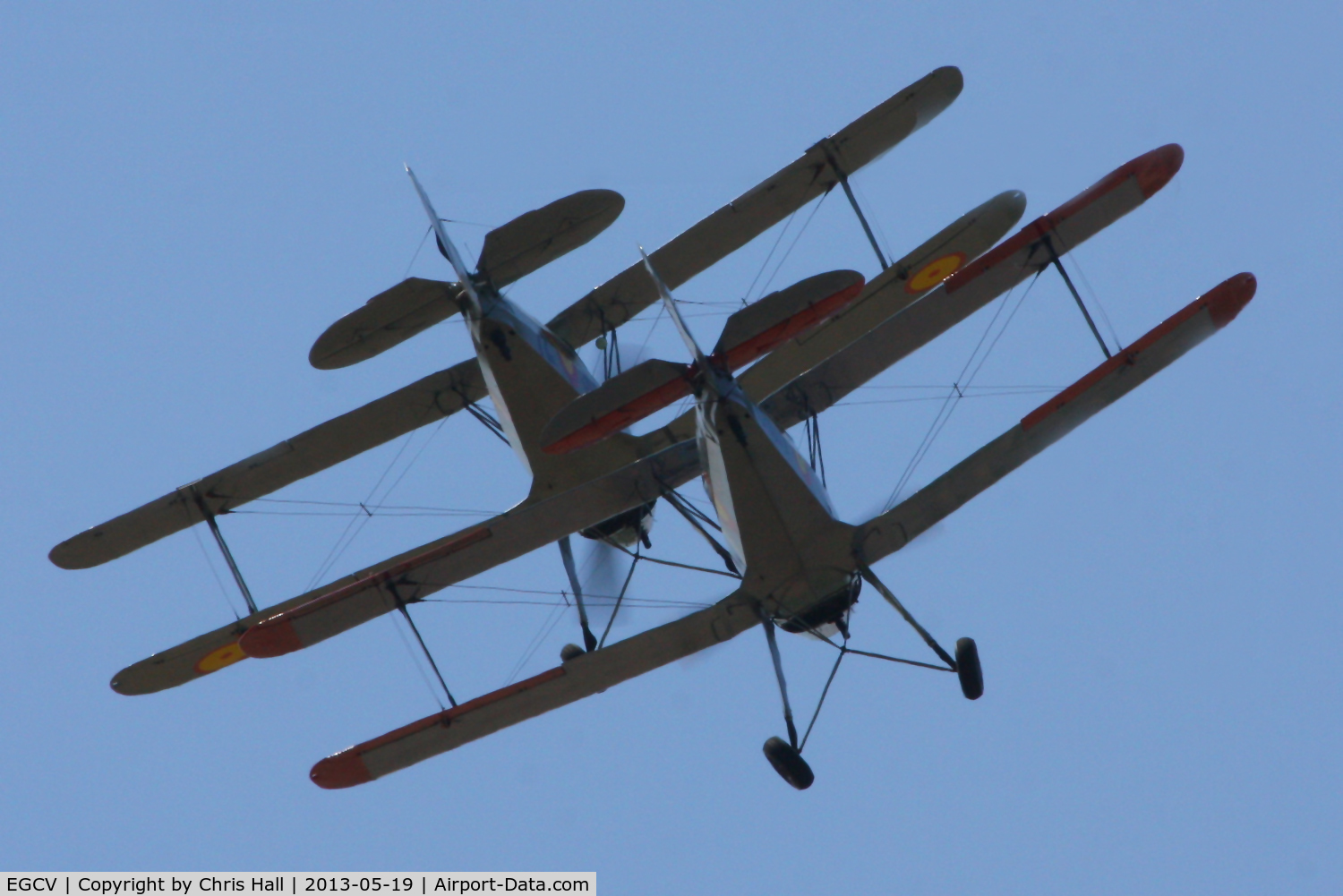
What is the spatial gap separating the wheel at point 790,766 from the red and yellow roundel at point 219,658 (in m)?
6.39

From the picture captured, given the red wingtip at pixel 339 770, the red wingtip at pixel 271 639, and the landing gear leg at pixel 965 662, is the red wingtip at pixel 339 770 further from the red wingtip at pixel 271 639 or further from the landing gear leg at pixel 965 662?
the landing gear leg at pixel 965 662

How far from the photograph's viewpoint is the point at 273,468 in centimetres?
2077

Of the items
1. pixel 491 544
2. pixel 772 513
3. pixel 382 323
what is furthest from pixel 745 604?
pixel 382 323

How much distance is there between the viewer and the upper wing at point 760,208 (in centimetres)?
1980

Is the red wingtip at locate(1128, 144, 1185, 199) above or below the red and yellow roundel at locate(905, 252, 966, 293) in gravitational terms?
below

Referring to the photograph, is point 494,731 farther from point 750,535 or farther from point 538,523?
point 750,535

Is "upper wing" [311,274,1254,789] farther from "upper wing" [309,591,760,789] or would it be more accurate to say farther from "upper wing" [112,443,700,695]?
"upper wing" [112,443,700,695]

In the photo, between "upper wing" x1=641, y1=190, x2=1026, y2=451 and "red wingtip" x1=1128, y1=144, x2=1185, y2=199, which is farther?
"upper wing" x1=641, y1=190, x2=1026, y2=451

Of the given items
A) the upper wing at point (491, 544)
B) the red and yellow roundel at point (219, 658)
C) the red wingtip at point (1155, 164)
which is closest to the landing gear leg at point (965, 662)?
the upper wing at point (491, 544)

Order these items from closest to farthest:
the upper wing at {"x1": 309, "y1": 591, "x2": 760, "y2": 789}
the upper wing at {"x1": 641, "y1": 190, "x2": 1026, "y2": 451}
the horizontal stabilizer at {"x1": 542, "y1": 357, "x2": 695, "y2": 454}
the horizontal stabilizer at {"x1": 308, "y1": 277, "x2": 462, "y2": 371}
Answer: the horizontal stabilizer at {"x1": 542, "y1": 357, "x2": 695, "y2": 454} → the upper wing at {"x1": 309, "y1": 591, "x2": 760, "y2": 789} → the horizontal stabilizer at {"x1": 308, "y1": 277, "x2": 462, "y2": 371} → the upper wing at {"x1": 641, "y1": 190, "x2": 1026, "y2": 451}

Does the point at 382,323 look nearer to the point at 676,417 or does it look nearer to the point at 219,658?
the point at 676,417

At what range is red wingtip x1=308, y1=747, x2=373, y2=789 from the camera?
17.5m

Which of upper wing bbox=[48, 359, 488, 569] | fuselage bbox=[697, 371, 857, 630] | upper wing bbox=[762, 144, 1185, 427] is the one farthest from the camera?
upper wing bbox=[48, 359, 488, 569]

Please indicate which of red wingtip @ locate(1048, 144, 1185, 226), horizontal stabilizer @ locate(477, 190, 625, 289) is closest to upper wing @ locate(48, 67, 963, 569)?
horizontal stabilizer @ locate(477, 190, 625, 289)
